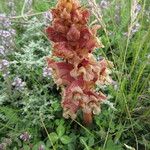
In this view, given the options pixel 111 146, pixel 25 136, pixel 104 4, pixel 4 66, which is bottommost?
pixel 111 146

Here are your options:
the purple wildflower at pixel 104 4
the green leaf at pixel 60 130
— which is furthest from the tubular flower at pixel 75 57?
the purple wildflower at pixel 104 4

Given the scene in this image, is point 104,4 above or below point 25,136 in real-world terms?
above

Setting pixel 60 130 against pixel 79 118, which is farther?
pixel 79 118

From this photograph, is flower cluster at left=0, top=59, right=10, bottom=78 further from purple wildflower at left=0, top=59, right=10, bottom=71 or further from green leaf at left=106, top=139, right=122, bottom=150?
green leaf at left=106, top=139, right=122, bottom=150

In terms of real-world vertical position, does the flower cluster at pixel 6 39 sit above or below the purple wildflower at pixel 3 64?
above

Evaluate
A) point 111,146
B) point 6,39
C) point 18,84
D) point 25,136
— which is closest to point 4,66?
point 18,84

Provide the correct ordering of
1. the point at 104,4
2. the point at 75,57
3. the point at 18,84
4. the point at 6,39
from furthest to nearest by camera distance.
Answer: the point at 104,4, the point at 6,39, the point at 18,84, the point at 75,57

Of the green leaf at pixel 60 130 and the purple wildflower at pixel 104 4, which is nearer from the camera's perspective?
the green leaf at pixel 60 130

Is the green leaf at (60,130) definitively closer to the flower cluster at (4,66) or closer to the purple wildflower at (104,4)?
the flower cluster at (4,66)

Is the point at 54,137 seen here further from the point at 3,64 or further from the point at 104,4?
the point at 104,4
